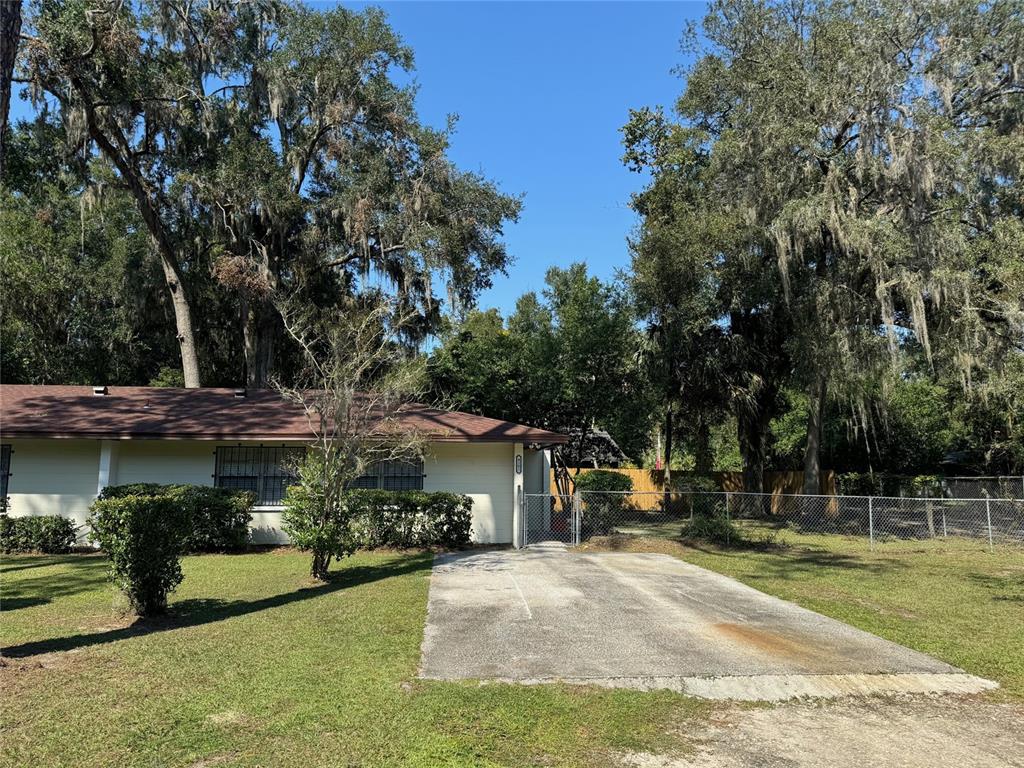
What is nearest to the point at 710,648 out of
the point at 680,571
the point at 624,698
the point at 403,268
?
the point at 624,698

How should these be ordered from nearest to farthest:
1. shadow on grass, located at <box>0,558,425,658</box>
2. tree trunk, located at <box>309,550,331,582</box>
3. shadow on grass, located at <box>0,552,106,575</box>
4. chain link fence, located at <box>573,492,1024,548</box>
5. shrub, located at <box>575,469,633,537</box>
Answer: shadow on grass, located at <box>0,558,425,658</box> < tree trunk, located at <box>309,550,331,582</box> < shadow on grass, located at <box>0,552,106,575</box> < chain link fence, located at <box>573,492,1024,548</box> < shrub, located at <box>575,469,633,537</box>

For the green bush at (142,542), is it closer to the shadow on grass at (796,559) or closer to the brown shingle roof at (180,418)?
the brown shingle roof at (180,418)

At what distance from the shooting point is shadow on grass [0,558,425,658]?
19.8 ft

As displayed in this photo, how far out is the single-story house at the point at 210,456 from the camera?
1378cm

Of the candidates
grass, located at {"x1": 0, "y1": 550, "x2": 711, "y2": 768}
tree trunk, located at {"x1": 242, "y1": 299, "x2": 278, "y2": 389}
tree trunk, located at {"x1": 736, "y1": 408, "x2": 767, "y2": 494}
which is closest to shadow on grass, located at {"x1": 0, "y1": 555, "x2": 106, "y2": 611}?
grass, located at {"x1": 0, "y1": 550, "x2": 711, "y2": 768}

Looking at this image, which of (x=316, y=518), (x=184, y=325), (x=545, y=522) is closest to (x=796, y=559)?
(x=545, y=522)

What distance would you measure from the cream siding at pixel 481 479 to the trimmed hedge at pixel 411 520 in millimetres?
826

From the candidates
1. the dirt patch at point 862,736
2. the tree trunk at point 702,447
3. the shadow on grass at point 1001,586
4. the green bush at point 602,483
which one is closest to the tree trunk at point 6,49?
the dirt patch at point 862,736

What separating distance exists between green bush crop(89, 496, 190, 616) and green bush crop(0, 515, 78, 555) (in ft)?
23.9

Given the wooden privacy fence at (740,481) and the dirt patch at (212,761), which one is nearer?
the dirt patch at (212,761)

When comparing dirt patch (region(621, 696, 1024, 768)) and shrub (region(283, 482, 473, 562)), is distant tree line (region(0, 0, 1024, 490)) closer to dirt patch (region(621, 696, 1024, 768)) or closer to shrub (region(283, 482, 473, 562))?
shrub (region(283, 482, 473, 562))

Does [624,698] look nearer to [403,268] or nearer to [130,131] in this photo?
[403,268]

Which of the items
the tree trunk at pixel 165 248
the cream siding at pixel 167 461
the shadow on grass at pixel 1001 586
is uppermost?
the tree trunk at pixel 165 248

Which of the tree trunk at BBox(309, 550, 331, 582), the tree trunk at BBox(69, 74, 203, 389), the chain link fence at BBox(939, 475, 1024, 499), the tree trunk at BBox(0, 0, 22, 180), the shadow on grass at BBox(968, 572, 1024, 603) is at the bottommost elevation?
the shadow on grass at BBox(968, 572, 1024, 603)
